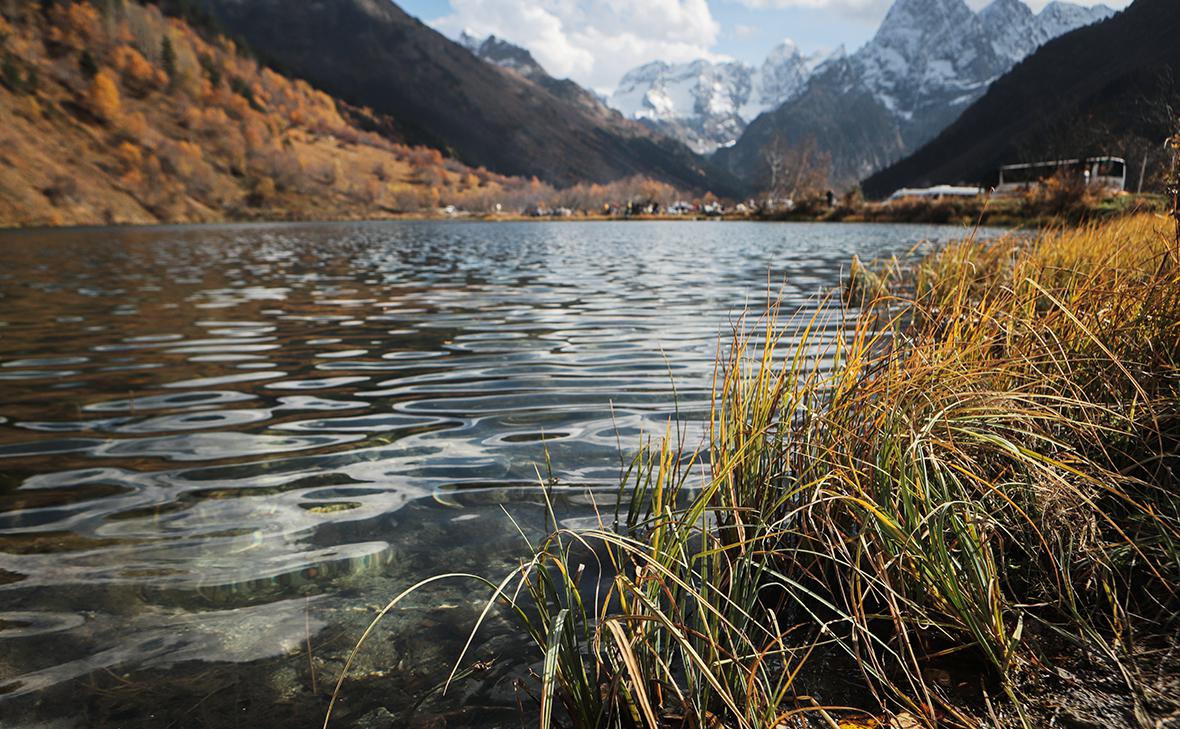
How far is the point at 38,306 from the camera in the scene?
14.2m

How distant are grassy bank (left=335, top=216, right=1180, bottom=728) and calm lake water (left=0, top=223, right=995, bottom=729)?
71cm

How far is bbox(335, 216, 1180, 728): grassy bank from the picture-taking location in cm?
208

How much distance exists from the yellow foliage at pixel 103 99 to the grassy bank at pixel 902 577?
507 ft

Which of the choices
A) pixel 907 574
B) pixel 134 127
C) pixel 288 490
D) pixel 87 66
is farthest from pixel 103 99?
pixel 907 574

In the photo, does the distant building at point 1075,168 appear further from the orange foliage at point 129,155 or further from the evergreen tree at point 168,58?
the evergreen tree at point 168,58

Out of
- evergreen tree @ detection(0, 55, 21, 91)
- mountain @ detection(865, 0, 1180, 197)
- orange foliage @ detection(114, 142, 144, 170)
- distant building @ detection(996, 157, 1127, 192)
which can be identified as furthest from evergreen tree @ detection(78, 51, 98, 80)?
mountain @ detection(865, 0, 1180, 197)

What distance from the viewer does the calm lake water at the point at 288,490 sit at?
2.73 m

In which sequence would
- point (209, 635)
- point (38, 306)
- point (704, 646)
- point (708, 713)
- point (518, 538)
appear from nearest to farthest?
point (708, 713) → point (704, 646) → point (209, 635) → point (518, 538) → point (38, 306)

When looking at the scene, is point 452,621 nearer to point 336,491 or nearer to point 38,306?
point 336,491

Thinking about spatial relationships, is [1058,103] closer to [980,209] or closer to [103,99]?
[980,209]

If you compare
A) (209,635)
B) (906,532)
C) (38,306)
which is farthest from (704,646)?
(38,306)

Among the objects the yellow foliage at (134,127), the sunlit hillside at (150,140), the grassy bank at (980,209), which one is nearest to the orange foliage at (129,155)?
the sunlit hillside at (150,140)

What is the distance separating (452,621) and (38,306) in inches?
629

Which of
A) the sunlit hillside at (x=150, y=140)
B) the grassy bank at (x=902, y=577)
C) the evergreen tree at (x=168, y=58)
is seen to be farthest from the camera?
the evergreen tree at (x=168, y=58)
